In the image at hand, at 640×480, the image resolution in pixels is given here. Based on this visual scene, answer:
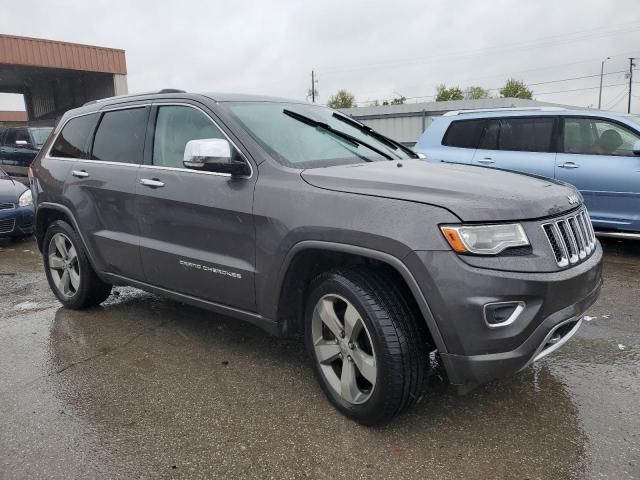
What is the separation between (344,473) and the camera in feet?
7.87

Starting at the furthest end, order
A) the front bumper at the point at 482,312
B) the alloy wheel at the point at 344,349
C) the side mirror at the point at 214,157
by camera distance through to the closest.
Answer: the side mirror at the point at 214,157 → the alloy wheel at the point at 344,349 → the front bumper at the point at 482,312

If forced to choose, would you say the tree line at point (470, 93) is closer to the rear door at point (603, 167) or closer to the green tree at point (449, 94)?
the green tree at point (449, 94)

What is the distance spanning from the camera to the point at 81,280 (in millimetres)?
4488

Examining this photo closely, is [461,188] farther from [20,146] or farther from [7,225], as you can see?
[20,146]

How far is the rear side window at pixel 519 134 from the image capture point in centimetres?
682

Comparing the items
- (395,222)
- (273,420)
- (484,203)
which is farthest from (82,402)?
(484,203)

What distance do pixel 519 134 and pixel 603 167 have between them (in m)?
1.14

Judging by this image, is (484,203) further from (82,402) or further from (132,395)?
(82,402)

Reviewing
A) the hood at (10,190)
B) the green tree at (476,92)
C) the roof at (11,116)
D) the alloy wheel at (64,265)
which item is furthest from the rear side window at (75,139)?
the green tree at (476,92)

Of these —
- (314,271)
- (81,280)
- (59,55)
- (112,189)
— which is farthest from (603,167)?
(59,55)

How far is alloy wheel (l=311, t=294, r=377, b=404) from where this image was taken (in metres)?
2.68

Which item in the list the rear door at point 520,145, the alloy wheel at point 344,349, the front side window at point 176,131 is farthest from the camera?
the rear door at point 520,145

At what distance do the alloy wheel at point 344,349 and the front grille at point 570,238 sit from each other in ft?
3.15

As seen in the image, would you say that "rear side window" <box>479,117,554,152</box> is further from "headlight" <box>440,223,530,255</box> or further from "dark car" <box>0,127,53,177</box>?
"dark car" <box>0,127,53,177</box>
